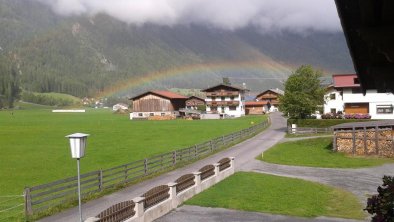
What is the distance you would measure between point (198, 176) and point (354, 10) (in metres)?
19.8

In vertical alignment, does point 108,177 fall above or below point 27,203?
below

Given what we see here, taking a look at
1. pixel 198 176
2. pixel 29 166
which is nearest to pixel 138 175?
pixel 198 176

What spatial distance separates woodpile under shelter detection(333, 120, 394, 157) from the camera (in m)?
40.7

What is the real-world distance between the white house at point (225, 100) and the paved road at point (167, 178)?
64199 millimetres

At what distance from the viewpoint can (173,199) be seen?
66.4 ft

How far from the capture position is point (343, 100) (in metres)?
67.6

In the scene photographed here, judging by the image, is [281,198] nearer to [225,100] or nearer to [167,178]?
[167,178]

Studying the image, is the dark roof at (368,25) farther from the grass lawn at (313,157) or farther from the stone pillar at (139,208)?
the grass lawn at (313,157)

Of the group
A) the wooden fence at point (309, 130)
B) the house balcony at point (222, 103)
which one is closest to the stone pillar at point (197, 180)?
the wooden fence at point (309, 130)

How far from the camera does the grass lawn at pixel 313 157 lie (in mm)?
36281

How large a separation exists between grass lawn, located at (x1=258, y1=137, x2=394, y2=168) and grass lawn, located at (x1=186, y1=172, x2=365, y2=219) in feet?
30.2

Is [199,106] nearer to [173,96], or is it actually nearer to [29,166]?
[173,96]

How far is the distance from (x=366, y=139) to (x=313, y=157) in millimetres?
5703

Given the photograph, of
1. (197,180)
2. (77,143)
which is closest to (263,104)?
(197,180)
